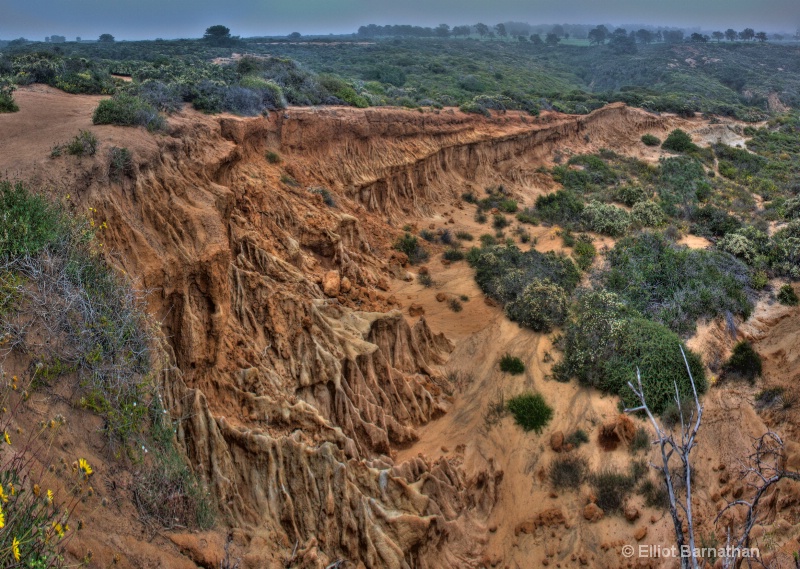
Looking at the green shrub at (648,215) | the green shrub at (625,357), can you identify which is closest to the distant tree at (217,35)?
the green shrub at (648,215)

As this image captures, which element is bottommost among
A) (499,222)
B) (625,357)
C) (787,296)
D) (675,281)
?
(625,357)

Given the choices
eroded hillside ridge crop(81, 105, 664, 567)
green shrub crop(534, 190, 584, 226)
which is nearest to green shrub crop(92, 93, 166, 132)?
eroded hillside ridge crop(81, 105, 664, 567)

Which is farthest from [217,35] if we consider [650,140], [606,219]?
[606,219]

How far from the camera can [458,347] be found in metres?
15.0

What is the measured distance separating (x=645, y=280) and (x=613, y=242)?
14.3 feet

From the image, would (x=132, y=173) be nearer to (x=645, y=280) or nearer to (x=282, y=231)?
(x=282, y=231)

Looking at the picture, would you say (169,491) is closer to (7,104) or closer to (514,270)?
(7,104)

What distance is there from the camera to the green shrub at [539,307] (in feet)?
50.0

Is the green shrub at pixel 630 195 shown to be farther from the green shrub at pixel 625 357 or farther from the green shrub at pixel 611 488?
the green shrub at pixel 611 488

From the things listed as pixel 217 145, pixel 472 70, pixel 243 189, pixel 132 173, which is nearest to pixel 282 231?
pixel 243 189

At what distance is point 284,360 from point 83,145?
222 inches

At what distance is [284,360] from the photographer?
412 inches

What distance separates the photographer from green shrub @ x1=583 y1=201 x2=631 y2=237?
2180 cm

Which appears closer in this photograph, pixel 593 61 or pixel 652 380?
pixel 652 380
